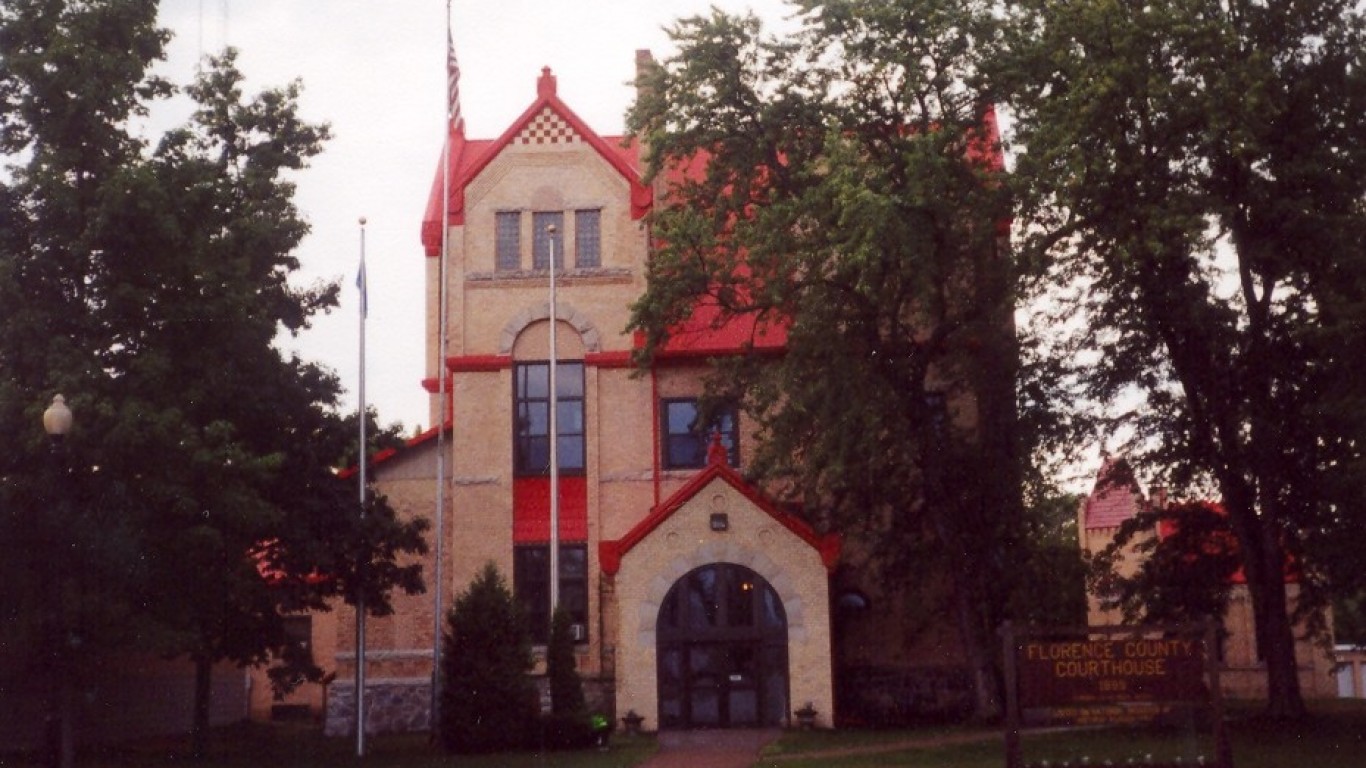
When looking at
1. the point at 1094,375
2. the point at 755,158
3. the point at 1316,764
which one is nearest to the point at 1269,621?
the point at 1094,375

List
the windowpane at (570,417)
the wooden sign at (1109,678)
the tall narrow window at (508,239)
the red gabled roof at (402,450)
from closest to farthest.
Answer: the wooden sign at (1109,678), the red gabled roof at (402,450), the windowpane at (570,417), the tall narrow window at (508,239)

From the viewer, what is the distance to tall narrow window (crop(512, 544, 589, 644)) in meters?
Result: 39.2

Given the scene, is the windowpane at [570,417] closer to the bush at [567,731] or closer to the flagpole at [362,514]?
the flagpole at [362,514]

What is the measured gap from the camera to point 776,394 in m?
33.3

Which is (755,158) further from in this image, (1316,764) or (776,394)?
(1316,764)

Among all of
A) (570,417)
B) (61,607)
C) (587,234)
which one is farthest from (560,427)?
(61,607)

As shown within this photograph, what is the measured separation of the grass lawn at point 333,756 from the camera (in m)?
28.2

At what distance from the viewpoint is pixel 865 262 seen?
29188 mm

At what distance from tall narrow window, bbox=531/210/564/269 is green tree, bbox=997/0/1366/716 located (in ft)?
46.5

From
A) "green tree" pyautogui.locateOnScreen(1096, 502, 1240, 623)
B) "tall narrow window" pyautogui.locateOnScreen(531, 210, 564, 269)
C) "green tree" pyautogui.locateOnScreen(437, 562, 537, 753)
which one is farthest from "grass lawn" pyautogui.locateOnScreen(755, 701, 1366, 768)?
"tall narrow window" pyautogui.locateOnScreen(531, 210, 564, 269)

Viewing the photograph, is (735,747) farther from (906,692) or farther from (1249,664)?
(1249,664)

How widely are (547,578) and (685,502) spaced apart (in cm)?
567

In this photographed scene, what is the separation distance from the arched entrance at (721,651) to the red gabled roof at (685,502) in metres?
1.47

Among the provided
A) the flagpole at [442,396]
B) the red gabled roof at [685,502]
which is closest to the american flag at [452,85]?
the flagpole at [442,396]
